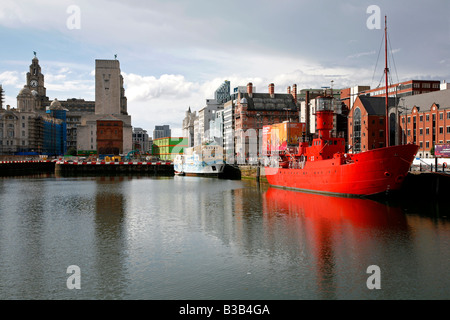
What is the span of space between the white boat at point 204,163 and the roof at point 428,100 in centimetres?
5052

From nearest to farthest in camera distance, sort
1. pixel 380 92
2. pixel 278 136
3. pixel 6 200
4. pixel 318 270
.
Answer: pixel 318 270 → pixel 6 200 → pixel 278 136 → pixel 380 92

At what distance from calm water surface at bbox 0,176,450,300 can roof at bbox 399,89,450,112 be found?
53.9 meters

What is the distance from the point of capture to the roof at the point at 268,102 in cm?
14638

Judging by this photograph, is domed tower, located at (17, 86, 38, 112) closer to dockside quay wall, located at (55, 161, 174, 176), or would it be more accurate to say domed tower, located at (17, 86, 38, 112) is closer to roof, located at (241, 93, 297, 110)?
dockside quay wall, located at (55, 161, 174, 176)

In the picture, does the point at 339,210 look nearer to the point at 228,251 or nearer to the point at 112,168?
the point at 228,251

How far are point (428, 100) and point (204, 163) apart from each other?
58.8 m

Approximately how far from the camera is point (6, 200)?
175 feet

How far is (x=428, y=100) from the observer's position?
93.4 meters

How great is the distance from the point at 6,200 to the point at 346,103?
112 metres

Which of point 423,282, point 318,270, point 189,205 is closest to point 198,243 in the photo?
point 318,270

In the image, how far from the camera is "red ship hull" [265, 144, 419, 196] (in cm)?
4553

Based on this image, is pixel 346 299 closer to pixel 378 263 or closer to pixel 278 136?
pixel 378 263

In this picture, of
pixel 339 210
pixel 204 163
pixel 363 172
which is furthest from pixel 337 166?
pixel 204 163
